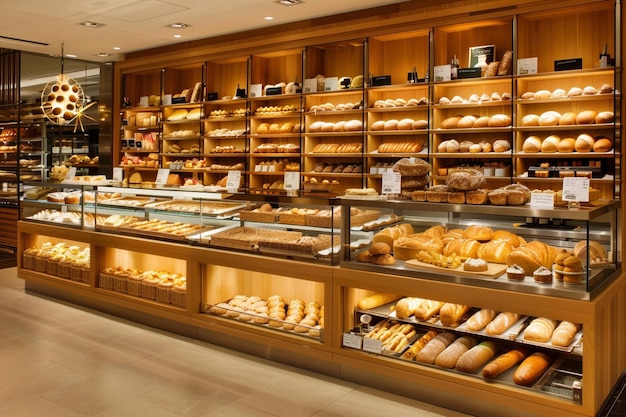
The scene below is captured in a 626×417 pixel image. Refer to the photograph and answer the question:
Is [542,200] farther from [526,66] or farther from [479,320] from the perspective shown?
[526,66]

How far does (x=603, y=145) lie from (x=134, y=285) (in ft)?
13.3

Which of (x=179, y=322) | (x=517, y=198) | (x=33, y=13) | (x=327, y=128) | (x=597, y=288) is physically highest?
(x=33, y=13)

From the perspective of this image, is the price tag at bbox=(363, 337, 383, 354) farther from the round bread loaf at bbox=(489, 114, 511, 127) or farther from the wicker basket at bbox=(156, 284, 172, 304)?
A: the round bread loaf at bbox=(489, 114, 511, 127)

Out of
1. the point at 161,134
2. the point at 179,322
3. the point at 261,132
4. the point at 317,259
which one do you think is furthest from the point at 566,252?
the point at 161,134

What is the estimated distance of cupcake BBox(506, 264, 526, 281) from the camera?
2758 mm

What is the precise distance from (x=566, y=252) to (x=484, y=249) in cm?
44

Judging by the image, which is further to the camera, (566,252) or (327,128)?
(327,128)

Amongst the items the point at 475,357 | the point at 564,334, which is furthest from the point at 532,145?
the point at 475,357

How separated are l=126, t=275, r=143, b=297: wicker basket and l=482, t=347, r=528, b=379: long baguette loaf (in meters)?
2.85

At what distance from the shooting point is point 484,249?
10.2ft

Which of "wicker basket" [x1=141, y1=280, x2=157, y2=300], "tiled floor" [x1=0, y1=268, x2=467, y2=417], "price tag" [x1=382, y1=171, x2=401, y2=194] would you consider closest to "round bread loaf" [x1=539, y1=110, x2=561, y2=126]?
"price tag" [x1=382, y1=171, x2=401, y2=194]

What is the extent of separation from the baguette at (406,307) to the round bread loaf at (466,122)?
8.37ft

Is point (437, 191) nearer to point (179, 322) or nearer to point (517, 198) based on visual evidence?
point (517, 198)

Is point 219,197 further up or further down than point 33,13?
further down
